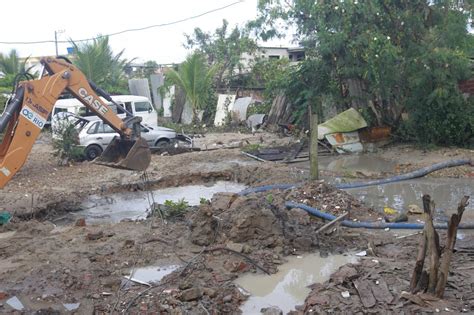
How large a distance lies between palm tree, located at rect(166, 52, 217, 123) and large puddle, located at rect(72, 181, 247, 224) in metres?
14.0

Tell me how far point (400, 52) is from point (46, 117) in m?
10.7

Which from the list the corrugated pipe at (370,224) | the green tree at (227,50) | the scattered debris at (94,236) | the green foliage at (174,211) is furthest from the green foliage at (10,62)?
the corrugated pipe at (370,224)

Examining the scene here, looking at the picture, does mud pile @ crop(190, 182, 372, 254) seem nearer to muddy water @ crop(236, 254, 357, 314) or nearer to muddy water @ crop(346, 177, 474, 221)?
muddy water @ crop(236, 254, 357, 314)

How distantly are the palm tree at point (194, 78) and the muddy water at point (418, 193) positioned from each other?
16.3 meters

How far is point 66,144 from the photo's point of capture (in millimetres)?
16594

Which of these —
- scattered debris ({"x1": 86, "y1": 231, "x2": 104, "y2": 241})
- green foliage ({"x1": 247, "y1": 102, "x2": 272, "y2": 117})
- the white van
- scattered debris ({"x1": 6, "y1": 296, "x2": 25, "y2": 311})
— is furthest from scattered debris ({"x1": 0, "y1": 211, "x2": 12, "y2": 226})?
green foliage ({"x1": 247, "y1": 102, "x2": 272, "y2": 117})

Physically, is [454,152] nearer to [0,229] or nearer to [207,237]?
[207,237]

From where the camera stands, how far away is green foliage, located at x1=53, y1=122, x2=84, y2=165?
16516 mm

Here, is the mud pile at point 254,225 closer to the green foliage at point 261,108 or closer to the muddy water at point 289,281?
the muddy water at point 289,281

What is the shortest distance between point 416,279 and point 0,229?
24.4 feet

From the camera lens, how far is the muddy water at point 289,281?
21.8ft

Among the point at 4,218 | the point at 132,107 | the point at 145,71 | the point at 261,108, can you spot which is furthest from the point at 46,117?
the point at 145,71

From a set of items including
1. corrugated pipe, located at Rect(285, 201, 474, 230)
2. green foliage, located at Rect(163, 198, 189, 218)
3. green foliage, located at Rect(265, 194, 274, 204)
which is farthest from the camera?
green foliage, located at Rect(163, 198, 189, 218)

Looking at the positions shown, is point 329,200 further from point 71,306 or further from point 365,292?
point 71,306
